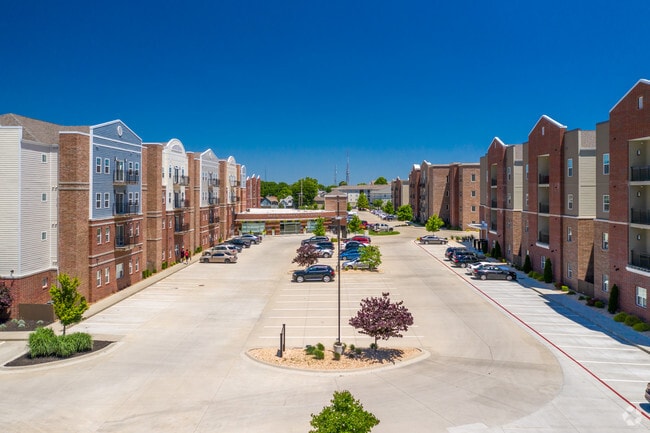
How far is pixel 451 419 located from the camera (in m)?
14.7

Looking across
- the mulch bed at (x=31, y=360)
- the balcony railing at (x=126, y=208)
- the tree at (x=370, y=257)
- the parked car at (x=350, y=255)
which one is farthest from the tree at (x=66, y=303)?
the parked car at (x=350, y=255)

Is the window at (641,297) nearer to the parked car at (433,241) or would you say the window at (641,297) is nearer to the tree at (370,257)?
the tree at (370,257)

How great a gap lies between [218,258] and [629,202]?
118 ft

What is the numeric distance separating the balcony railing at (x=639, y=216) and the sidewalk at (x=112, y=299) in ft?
101

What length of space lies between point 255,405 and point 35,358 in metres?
11.2

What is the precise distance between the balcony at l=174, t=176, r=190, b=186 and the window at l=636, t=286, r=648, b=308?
40.7 meters

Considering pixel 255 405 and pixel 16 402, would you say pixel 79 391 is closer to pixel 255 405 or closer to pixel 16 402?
pixel 16 402

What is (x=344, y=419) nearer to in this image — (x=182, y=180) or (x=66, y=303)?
(x=66, y=303)

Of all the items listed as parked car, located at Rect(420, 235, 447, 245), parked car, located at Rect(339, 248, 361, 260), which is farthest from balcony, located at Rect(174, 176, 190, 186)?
parked car, located at Rect(420, 235, 447, 245)

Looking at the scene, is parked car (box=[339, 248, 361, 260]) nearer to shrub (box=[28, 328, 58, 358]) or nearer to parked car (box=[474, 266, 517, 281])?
parked car (box=[474, 266, 517, 281])

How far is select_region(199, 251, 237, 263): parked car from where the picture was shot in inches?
1954

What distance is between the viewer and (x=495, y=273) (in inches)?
1572

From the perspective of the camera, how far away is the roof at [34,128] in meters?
29.1

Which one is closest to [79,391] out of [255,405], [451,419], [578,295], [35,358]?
[35,358]
